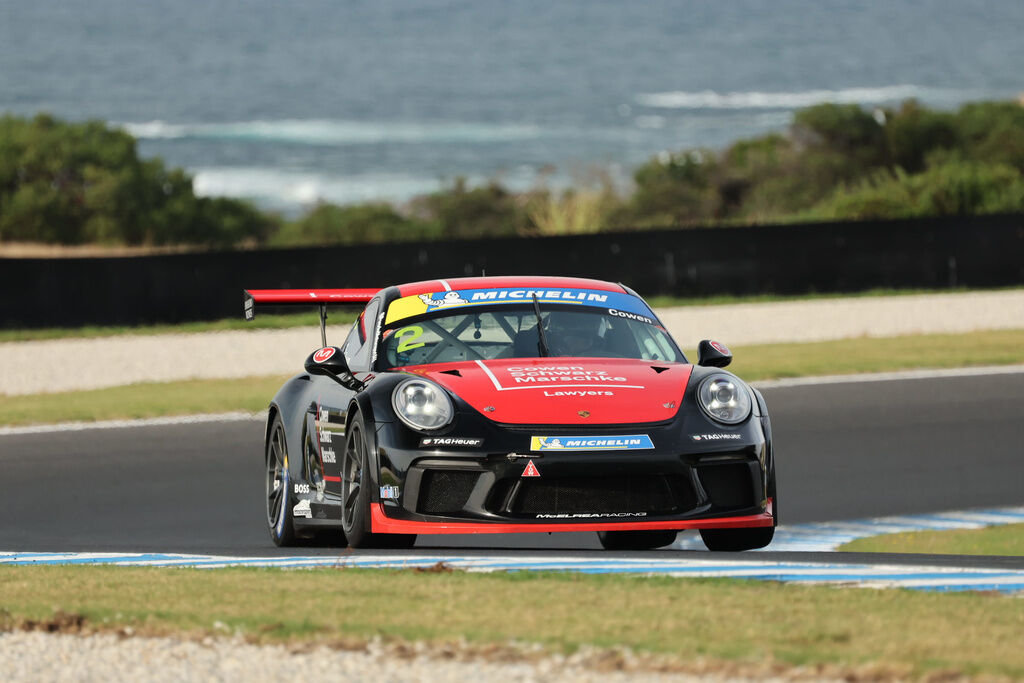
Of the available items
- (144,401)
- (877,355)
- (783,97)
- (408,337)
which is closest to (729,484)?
(408,337)

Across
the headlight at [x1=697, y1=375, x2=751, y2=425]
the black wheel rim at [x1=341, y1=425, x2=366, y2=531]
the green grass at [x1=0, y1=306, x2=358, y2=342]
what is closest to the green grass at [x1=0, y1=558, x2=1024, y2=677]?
the black wheel rim at [x1=341, y1=425, x2=366, y2=531]

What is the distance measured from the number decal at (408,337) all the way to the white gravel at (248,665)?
299cm

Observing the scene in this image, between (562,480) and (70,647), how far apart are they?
90.5 inches

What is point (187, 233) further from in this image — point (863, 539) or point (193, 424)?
point (863, 539)

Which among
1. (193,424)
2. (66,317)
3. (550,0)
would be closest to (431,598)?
(193,424)

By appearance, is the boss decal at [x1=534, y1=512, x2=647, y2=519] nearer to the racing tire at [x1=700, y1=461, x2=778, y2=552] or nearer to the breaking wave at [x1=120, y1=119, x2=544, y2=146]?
the racing tire at [x1=700, y1=461, x2=778, y2=552]

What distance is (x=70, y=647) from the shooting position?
195 inches

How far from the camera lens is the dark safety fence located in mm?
23094

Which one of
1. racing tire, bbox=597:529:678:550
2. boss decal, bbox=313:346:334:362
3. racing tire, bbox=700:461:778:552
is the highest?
boss decal, bbox=313:346:334:362

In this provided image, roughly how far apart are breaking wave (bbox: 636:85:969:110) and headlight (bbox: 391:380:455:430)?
86.6m

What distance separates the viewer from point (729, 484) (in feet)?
22.6

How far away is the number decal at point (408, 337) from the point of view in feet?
25.7

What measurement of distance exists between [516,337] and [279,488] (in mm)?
1553

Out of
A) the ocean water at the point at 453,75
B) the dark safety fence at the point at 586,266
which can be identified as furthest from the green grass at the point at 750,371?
the ocean water at the point at 453,75
